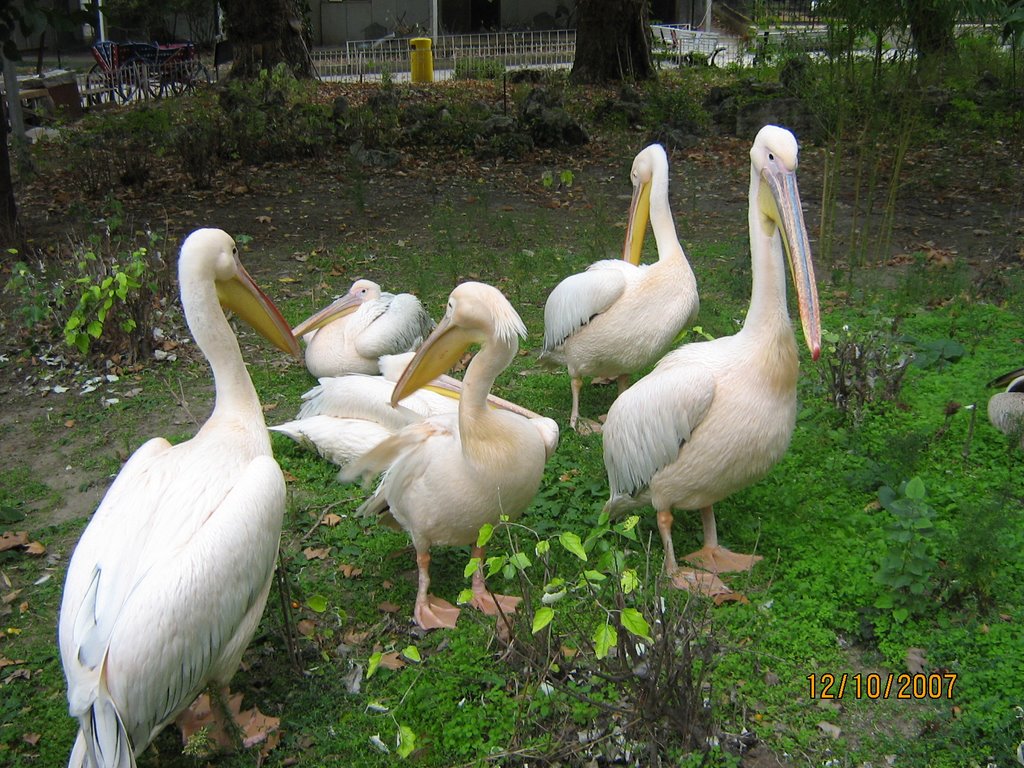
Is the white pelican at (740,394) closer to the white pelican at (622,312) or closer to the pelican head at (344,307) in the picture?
the white pelican at (622,312)

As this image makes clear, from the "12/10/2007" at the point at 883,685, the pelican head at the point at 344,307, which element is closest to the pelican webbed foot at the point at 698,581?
the "12/10/2007" at the point at 883,685

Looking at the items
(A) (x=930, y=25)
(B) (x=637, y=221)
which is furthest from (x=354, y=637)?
(A) (x=930, y=25)

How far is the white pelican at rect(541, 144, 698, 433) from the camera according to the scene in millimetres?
4281

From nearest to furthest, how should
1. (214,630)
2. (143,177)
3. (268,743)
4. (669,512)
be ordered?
(214,630), (268,743), (669,512), (143,177)

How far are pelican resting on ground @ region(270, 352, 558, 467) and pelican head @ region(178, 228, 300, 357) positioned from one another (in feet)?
2.33

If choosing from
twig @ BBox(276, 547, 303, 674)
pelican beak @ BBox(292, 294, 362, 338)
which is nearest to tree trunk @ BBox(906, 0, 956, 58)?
pelican beak @ BBox(292, 294, 362, 338)

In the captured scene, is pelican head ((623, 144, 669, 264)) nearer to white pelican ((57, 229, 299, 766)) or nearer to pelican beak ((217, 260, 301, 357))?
pelican beak ((217, 260, 301, 357))

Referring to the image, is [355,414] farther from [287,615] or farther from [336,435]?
[287,615]

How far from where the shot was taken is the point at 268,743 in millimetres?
2639

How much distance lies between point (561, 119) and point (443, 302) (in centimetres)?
506

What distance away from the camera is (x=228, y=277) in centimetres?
311

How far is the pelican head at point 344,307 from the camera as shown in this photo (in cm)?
518

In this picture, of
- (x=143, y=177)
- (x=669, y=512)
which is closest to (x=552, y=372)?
(x=669, y=512)

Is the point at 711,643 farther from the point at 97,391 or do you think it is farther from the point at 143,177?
the point at 143,177
